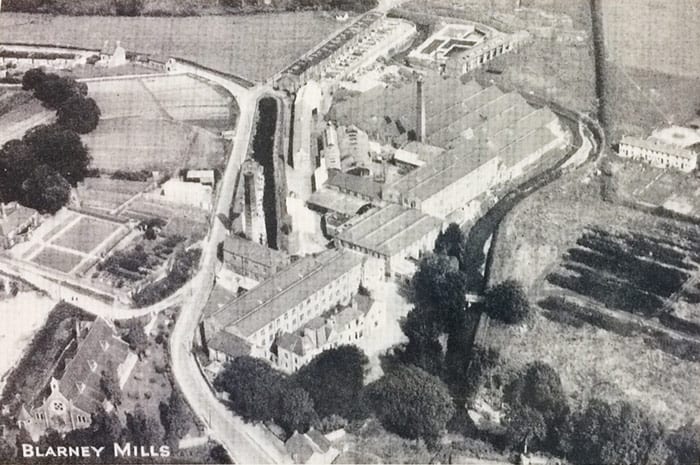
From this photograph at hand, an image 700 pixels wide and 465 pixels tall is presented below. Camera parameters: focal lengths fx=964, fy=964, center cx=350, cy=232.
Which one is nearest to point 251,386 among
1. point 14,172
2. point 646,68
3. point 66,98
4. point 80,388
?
point 80,388

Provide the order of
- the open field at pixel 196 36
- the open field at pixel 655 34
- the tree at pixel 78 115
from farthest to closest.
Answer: the open field at pixel 196 36, the tree at pixel 78 115, the open field at pixel 655 34

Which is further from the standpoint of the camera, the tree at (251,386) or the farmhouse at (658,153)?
the farmhouse at (658,153)

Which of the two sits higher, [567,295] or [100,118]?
[100,118]

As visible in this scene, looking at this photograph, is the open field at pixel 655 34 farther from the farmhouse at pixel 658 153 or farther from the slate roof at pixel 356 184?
the slate roof at pixel 356 184

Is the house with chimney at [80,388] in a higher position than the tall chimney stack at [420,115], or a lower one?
lower

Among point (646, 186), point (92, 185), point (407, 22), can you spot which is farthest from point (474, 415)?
point (407, 22)

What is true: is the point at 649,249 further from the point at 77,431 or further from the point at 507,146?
the point at 77,431

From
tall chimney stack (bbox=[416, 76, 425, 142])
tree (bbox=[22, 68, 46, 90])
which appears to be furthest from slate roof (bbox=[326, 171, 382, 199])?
tree (bbox=[22, 68, 46, 90])

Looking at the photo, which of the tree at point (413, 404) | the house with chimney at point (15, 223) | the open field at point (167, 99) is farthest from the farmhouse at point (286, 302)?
the open field at point (167, 99)
